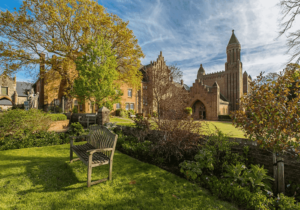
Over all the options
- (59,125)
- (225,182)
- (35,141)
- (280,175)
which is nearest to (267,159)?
(280,175)

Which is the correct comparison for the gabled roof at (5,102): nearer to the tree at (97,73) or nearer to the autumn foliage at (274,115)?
the tree at (97,73)

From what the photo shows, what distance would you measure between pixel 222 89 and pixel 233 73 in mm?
6547

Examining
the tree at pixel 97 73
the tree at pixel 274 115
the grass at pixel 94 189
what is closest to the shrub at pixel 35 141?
Answer: the grass at pixel 94 189

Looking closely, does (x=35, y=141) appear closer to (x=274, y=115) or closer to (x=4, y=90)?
(x=274, y=115)

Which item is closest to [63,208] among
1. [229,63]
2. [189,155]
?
[189,155]

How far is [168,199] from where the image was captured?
321 centimetres

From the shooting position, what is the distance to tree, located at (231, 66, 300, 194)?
11.2ft

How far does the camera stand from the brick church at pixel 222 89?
3278 centimetres

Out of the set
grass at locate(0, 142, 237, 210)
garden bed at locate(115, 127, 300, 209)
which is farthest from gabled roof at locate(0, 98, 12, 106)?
garden bed at locate(115, 127, 300, 209)

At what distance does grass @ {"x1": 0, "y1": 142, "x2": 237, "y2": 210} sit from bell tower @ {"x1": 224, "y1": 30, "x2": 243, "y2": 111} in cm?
4807

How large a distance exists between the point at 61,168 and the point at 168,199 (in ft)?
11.8

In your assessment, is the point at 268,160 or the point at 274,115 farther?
the point at 268,160

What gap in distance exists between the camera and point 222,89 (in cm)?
5216

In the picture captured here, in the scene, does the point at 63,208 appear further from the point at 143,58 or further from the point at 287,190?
the point at 143,58
